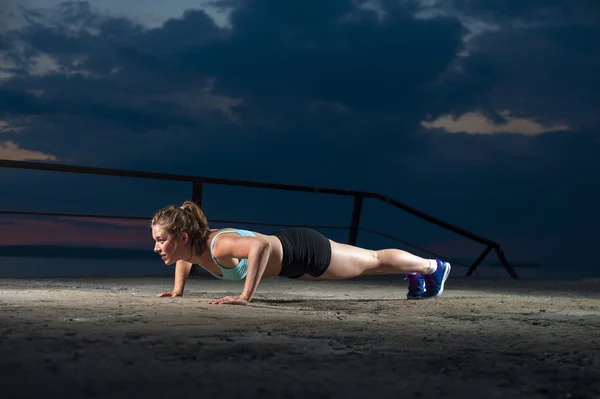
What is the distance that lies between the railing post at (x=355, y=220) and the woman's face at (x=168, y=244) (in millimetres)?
3370

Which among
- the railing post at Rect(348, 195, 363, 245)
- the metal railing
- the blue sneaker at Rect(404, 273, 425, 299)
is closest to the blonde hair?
the blue sneaker at Rect(404, 273, 425, 299)

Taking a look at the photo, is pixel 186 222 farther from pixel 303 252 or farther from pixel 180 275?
pixel 303 252

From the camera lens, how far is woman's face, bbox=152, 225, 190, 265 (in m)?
3.39

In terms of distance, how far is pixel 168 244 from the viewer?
11.2 ft

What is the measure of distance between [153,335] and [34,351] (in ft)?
1.25

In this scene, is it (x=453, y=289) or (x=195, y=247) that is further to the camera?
(x=453, y=289)

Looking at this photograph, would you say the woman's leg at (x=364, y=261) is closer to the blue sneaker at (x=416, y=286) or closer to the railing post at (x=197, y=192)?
the blue sneaker at (x=416, y=286)

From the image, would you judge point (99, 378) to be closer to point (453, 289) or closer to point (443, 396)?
point (443, 396)

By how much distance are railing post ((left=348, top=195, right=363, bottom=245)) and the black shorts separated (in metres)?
2.85

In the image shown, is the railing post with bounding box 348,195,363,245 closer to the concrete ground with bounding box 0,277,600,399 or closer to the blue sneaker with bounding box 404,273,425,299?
the blue sneaker with bounding box 404,273,425,299

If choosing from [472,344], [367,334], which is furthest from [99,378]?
[472,344]

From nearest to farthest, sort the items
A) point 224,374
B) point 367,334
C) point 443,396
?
point 443,396 < point 224,374 < point 367,334

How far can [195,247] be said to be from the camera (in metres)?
3.51

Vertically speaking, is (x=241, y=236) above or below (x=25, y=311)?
above
